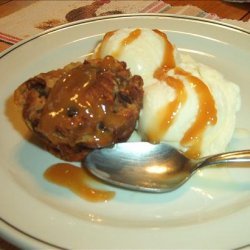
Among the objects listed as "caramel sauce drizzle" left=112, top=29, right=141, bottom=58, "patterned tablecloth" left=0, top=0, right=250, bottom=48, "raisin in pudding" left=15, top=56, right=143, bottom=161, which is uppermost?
"patterned tablecloth" left=0, top=0, right=250, bottom=48

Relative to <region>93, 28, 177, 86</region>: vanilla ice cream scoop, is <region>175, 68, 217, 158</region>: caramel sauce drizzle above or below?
below

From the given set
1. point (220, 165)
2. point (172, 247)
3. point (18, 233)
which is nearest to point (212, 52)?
point (220, 165)

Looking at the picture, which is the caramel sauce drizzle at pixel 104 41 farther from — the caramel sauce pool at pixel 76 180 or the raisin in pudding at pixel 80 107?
the caramel sauce pool at pixel 76 180

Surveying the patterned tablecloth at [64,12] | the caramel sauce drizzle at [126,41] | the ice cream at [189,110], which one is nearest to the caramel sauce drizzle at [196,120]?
the ice cream at [189,110]

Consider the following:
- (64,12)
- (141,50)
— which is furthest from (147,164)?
(64,12)

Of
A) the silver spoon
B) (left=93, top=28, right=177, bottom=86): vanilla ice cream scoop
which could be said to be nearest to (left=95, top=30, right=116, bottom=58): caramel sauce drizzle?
(left=93, top=28, right=177, bottom=86): vanilla ice cream scoop

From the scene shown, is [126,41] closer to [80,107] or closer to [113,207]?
[80,107]

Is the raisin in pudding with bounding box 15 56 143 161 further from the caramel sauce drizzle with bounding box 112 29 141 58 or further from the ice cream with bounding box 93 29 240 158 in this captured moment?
the caramel sauce drizzle with bounding box 112 29 141 58
